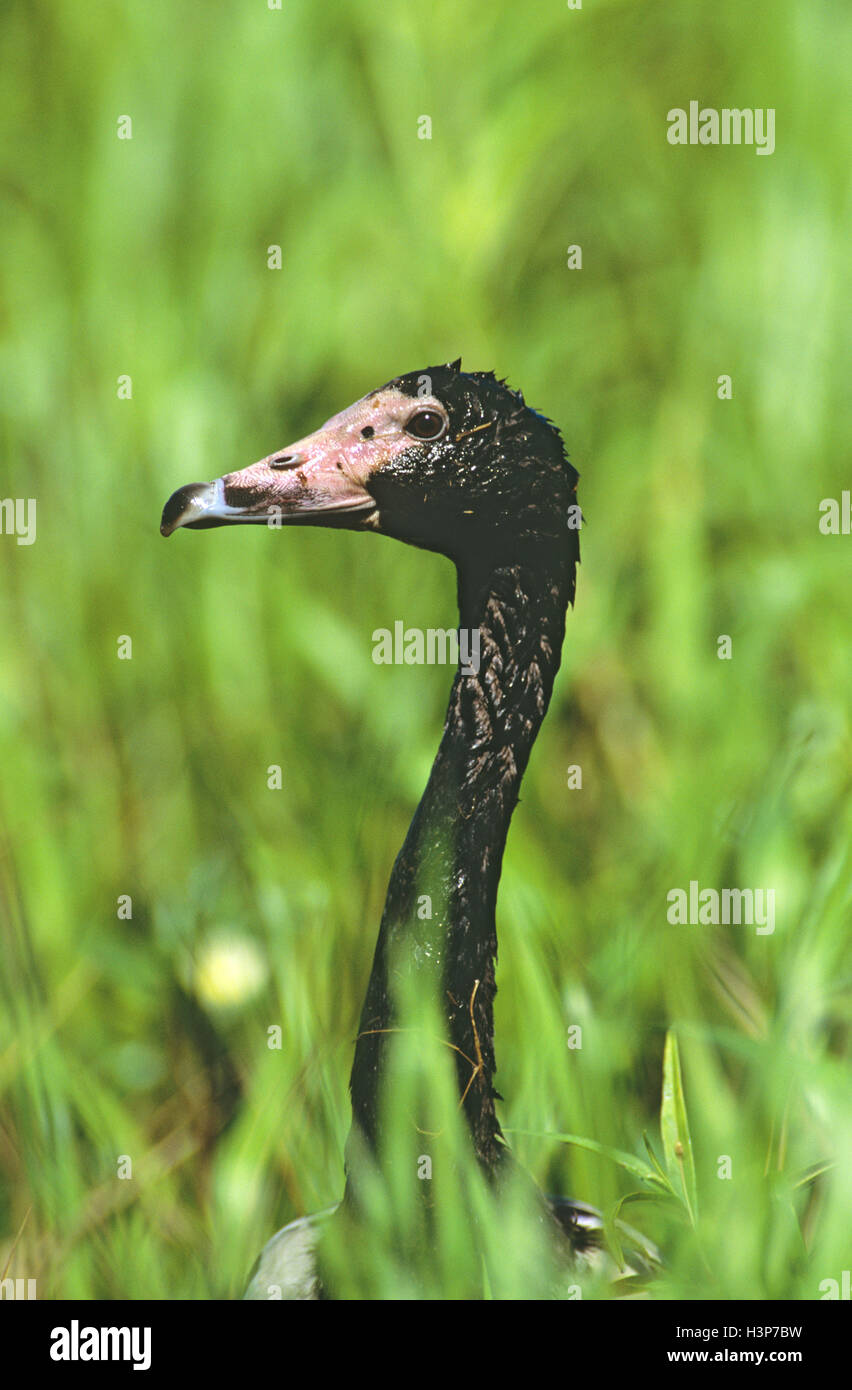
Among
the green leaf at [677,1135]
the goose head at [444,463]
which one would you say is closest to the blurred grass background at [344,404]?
the green leaf at [677,1135]

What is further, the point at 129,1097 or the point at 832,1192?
the point at 129,1097

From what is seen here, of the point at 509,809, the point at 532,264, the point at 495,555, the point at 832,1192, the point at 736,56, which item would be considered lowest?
the point at 832,1192

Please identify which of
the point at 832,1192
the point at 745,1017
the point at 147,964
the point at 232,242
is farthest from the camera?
the point at 232,242

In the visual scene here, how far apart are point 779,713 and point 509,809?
81cm

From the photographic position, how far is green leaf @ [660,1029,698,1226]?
5.19ft

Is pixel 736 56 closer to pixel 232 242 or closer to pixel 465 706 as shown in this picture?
pixel 232 242

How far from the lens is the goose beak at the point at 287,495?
1.45m

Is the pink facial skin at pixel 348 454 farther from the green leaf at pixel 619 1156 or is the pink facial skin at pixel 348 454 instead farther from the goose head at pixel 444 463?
the green leaf at pixel 619 1156

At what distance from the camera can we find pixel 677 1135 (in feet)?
5.27

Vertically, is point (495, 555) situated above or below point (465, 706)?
above

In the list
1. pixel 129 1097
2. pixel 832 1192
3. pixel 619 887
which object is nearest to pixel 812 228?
pixel 619 887

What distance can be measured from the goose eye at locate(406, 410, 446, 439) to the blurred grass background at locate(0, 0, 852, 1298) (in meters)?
0.61

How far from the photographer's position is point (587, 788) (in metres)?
2.35

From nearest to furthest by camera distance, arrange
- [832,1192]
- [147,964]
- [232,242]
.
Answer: [832,1192]
[147,964]
[232,242]
